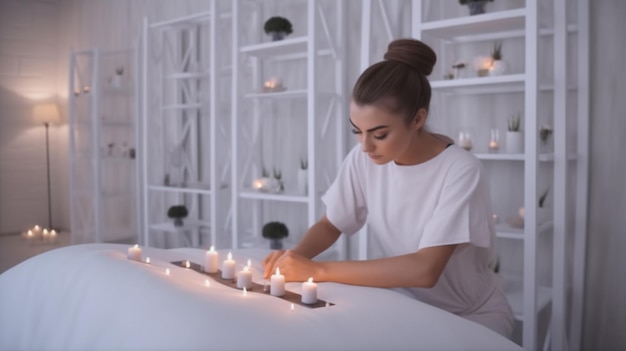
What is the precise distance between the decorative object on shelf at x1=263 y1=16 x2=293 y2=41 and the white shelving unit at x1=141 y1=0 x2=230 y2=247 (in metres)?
0.74

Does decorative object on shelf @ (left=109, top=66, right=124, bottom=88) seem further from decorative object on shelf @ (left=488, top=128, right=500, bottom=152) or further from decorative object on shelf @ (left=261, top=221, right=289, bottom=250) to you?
decorative object on shelf @ (left=488, top=128, right=500, bottom=152)

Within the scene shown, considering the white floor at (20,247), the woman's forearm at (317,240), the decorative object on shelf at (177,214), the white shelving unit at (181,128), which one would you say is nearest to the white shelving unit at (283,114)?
the white shelving unit at (181,128)

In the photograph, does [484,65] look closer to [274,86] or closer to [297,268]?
[274,86]

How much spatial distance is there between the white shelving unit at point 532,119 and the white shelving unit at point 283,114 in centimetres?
50

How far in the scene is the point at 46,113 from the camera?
571 centimetres

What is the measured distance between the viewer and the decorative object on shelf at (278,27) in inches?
124

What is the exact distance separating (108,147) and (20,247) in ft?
3.82

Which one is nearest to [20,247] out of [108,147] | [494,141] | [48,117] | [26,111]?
[108,147]

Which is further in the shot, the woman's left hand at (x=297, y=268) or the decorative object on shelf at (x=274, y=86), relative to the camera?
the decorative object on shelf at (x=274, y=86)

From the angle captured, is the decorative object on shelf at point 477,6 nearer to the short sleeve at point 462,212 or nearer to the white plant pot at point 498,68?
the white plant pot at point 498,68

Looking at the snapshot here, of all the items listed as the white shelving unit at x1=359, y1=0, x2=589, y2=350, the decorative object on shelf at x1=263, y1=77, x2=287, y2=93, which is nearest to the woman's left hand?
the white shelving unit at x1=359, y1=0, x2=589, y2=350

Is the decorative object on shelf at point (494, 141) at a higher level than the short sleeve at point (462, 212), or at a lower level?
higher

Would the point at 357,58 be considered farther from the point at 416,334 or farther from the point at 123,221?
the point at 123,221

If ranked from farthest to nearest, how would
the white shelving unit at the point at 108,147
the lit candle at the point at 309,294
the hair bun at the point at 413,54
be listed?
the white shelving unit at the point at 108,147 < the hair bun at the point at 413,54 < the lit candle at the point at 309,294
